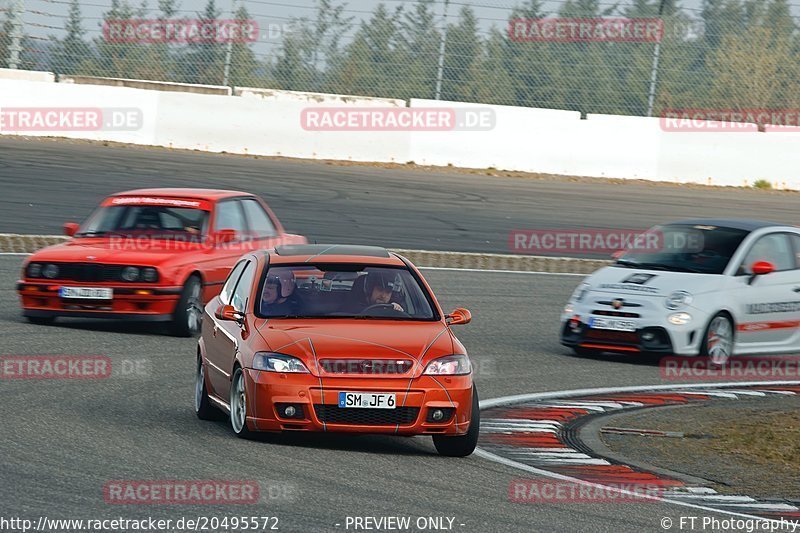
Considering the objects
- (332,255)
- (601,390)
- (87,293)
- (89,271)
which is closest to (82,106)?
(89,271)

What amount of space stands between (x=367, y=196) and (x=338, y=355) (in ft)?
56.5

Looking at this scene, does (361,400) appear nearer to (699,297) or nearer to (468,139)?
(699,297)

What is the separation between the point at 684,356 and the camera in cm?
1474

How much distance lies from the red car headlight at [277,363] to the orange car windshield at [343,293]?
0.62 meters

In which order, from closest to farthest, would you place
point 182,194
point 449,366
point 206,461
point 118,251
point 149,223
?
point 206,461, point 449,366, point 118,251, point 149,223, point 182,194

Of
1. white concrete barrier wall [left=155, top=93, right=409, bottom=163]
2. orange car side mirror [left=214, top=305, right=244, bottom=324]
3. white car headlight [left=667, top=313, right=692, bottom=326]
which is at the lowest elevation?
white car headlight [left=667, top=313, right=692, bottom=326]

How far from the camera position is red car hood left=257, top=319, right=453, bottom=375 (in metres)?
8.84

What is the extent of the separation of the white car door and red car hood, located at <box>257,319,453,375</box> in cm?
617

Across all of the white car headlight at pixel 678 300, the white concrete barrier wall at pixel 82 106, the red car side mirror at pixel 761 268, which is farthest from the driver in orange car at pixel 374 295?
the white concrete barrier wall at pixel 82 106

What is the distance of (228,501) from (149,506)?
412 millimetres

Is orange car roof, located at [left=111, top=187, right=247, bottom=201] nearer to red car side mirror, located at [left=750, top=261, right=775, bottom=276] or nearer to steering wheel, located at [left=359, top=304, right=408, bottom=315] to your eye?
red car side mirror, located at [left=750, top=261, right=775, bottom=276]

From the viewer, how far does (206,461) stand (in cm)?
823

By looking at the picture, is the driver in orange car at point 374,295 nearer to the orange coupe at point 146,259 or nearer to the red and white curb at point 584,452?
the red and white curb at point 584,452

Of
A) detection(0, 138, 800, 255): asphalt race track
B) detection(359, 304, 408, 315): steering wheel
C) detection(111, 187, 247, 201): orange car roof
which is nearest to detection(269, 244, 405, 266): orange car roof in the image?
detection(359, 304, 408, 315): steering wheel
